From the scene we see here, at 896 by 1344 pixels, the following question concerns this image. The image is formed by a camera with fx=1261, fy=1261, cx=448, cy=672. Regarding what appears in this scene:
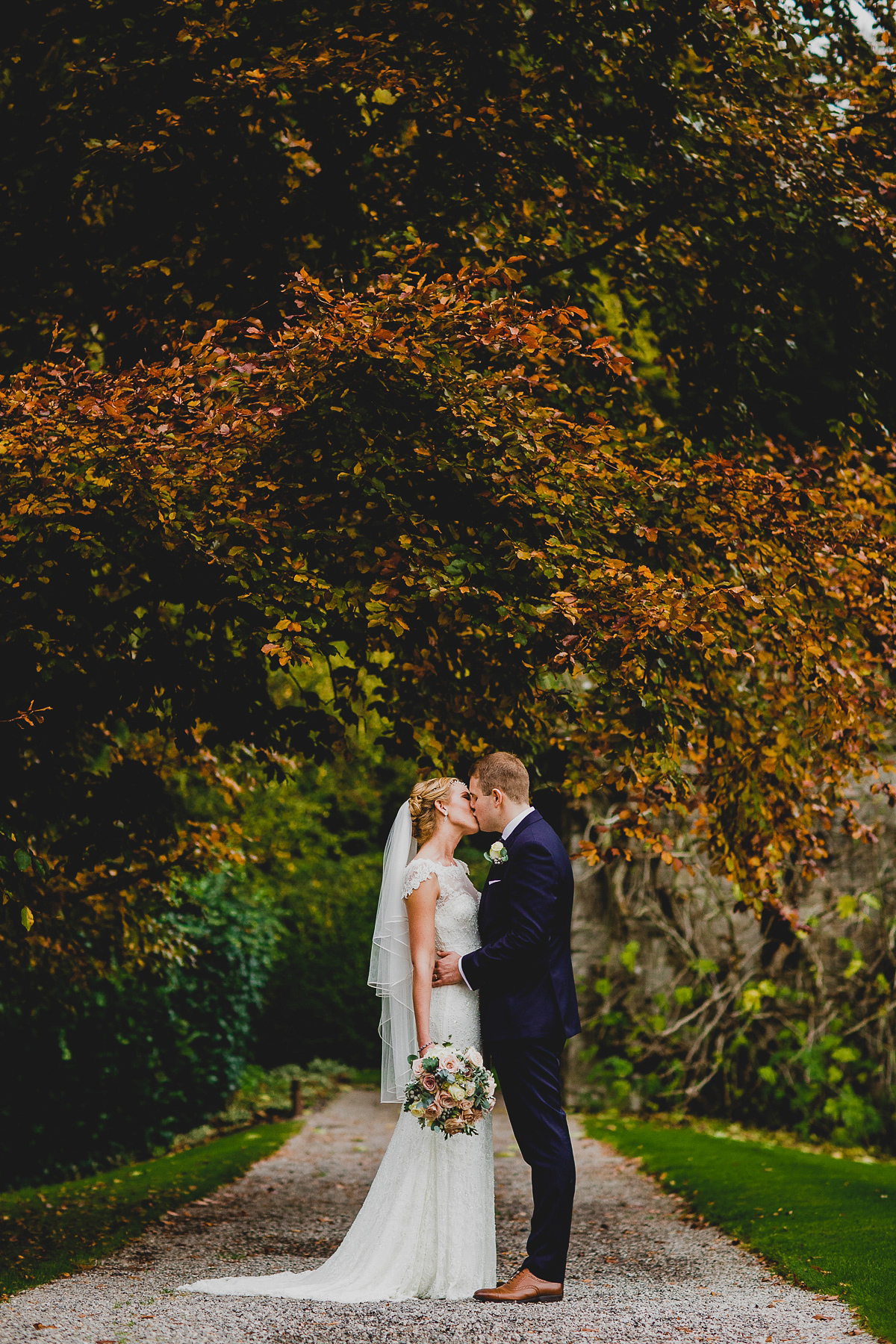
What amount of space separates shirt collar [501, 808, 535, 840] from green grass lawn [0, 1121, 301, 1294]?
3197 mm

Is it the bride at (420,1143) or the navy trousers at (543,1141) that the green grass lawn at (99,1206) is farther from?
the navy trousers at (543,1141)

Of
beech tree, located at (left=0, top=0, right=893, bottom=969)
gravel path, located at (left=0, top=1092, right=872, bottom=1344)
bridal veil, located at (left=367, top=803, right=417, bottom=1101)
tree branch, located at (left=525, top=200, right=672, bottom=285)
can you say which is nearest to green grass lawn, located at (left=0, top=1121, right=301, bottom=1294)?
gravel path, located at (left=0, top=1092, right=872, bottom=1344)

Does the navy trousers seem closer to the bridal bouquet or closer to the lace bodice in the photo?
the bridal bouquet

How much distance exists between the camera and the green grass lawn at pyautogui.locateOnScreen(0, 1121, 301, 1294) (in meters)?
6.82

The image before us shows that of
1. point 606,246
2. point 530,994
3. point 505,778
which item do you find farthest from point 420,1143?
point 606,246

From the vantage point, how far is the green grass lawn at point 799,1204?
6004 mm

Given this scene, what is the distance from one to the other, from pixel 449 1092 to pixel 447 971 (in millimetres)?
538

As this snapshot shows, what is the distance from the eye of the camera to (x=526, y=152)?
24.3ft

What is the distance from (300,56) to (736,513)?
11.4 ft

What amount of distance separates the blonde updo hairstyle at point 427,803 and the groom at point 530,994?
22 centimetres

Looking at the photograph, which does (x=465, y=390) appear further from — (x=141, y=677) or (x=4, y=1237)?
(x=4, y=1237)

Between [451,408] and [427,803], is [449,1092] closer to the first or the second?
[427,803]

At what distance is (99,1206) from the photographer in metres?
8.85

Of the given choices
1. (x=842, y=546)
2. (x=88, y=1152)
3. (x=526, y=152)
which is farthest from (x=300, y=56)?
(x=88, y=1152)
